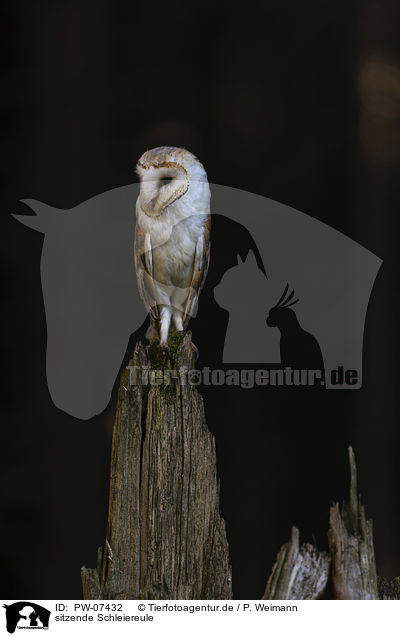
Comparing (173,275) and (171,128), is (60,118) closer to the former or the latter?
(171,128)

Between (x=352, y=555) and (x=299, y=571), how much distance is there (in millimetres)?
118

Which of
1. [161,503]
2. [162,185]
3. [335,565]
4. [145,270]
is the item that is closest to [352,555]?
[335,565]

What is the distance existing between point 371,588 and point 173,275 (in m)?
0.89

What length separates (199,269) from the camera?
1.52 m

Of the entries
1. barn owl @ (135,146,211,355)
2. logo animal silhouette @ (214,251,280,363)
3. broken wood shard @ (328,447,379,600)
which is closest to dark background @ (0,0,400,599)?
logo animal silhouette @ (214,251,280,363)

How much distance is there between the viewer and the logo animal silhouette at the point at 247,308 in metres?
1.54

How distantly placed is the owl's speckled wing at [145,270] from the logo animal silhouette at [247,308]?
21 cm

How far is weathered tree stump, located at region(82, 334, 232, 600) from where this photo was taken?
1216 millimetres

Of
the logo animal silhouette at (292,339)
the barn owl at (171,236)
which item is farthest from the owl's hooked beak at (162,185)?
the logo animal silhouette at (292,339)

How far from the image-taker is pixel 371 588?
47.2 inches
